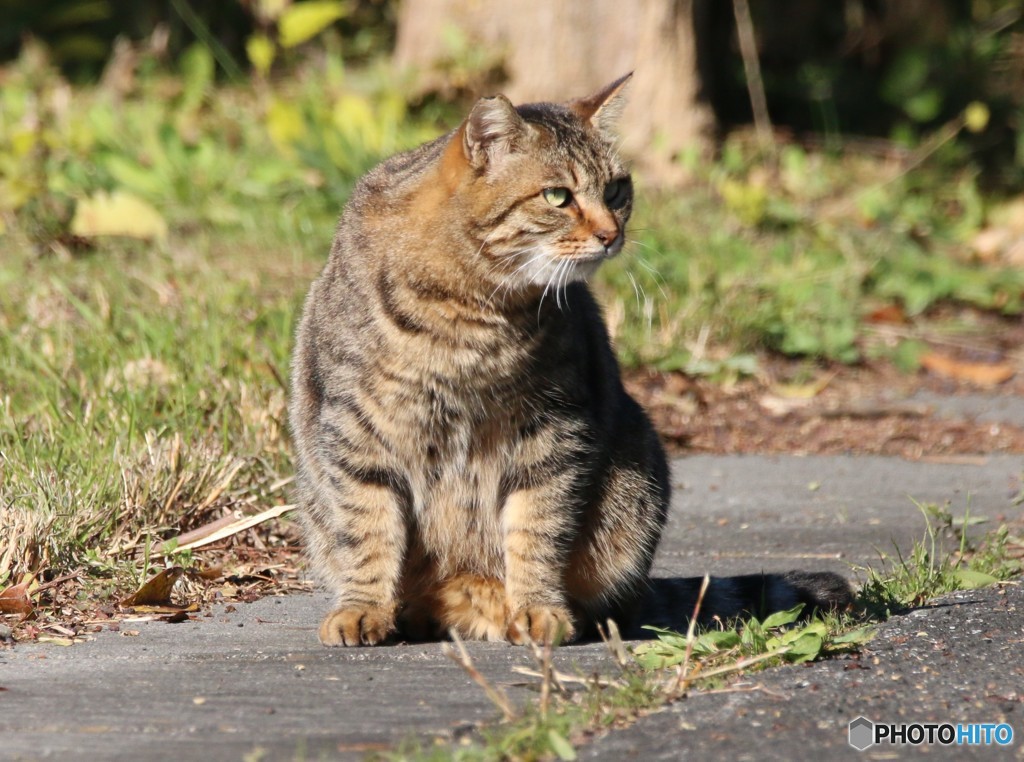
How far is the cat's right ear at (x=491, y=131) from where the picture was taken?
3.13 meters

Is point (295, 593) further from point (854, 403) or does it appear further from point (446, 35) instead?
point (446, 35)

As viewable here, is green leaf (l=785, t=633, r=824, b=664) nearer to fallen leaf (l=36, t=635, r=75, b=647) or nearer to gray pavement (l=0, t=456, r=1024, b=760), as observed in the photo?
gray pavement (l=0, t=456, r=1024, b=760)

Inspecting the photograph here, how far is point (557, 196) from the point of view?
10.7 feet

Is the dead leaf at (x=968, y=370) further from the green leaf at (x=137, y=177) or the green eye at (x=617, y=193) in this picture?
the green leaf at (x=137, y=177)

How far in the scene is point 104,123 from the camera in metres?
6.93

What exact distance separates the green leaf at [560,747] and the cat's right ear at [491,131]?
151 centimetres

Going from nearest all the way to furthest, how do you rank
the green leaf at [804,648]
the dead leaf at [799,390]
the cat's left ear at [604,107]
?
the green leaf at [804,648] → the cat's left ear at [604,107] → the dead leaf at [799,390]

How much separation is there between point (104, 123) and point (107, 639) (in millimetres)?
4542

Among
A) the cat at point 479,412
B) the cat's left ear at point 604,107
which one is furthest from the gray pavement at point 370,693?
the cat's left ear at point 604,107

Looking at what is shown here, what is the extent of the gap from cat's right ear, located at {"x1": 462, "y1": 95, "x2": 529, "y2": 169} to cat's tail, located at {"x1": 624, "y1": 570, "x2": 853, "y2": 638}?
3.78 ft

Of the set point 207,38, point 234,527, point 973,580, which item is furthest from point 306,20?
point 973,580

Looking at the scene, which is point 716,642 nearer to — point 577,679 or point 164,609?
point 577,679

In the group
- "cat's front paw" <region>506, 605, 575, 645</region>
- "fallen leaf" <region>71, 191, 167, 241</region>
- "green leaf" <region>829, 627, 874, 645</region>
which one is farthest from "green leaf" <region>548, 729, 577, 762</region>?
"fallen leaf" <region>71, 191, 167, 241</region>

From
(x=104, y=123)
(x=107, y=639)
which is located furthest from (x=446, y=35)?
(x=107, y=639)
